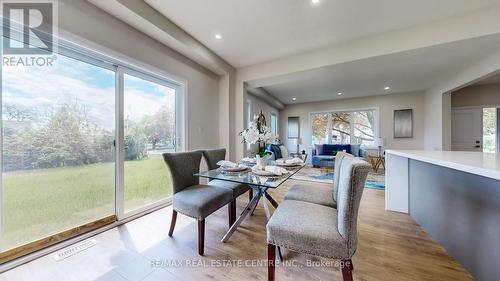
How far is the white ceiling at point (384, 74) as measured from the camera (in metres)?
2.52

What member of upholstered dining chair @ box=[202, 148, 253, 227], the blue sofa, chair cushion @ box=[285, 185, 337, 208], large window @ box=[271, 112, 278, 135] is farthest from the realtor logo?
large window @ box=[271, 112, 278, 135]

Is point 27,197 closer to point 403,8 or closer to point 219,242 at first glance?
point 219,242

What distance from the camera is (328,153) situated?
19.6ft

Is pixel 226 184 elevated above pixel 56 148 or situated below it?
below

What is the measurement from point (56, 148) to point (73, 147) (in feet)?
0.40

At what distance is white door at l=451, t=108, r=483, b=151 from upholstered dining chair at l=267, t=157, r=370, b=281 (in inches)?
254

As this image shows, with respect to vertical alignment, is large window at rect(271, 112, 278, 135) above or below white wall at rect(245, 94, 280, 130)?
below

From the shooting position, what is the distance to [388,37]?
8.40ft

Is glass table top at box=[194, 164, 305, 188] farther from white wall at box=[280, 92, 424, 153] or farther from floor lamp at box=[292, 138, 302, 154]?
white wall at box=[280, 92, 424, 153]

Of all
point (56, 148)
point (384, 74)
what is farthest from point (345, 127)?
point (56, 148)

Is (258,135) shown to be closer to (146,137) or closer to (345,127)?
(146,137)

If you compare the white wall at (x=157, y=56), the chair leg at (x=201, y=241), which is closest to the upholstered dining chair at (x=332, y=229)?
the chair leg at (x=201, y=241)

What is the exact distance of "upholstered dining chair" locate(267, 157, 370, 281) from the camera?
3.36 ft

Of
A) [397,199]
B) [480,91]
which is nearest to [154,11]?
[397,199]
